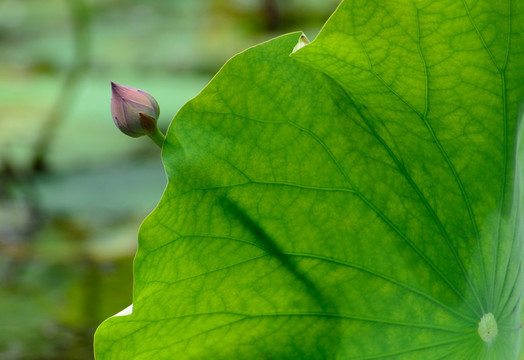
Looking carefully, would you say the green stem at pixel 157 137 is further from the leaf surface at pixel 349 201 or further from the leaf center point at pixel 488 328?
the leaf center point at pixel 488 328

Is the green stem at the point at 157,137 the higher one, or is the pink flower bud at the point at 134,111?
the pink flower bud at the point at 134,111

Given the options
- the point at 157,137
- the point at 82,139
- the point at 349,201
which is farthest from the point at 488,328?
the point at 82,139

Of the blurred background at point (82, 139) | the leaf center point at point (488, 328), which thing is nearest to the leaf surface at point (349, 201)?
the leaf center point at point (488, 328)

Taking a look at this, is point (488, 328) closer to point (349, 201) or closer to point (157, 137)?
point (349, 201)

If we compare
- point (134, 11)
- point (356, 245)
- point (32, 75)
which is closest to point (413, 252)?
point (356, 245)

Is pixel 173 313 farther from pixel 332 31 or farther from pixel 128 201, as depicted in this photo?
pixel 128 201

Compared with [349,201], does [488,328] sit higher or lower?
lower
